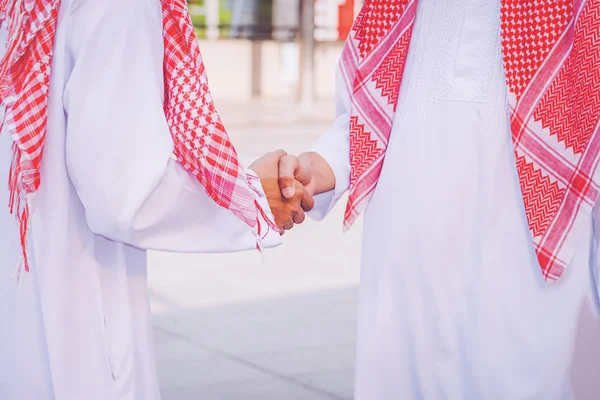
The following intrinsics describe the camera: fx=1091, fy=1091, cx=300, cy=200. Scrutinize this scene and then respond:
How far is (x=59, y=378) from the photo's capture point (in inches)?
79.7

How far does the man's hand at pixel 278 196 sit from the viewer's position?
262 cm

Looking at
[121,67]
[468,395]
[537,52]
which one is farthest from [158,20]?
[468,395]

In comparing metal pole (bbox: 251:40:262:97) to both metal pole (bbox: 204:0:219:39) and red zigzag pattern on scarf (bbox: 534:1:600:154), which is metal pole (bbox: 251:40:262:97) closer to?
metal pole (bbox: 204:0:219:39)

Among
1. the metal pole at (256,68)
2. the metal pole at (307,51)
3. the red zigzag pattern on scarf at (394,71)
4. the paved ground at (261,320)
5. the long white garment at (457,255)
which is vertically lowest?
the metal pole at (256,68)

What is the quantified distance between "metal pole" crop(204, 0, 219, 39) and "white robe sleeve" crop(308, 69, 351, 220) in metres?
19.2

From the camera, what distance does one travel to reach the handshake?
8.61 ft

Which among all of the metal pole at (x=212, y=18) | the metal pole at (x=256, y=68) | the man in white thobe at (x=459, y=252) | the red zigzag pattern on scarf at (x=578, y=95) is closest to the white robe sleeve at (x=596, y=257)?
the man in white thobe at (x=459, y=252)

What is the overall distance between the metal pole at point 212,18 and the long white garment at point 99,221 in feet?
65.4

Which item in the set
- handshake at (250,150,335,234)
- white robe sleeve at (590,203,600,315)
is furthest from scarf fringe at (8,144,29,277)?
white robe sleeve at (590,203,600,315)

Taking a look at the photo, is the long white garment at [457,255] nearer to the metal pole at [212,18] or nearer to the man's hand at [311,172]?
the man's hand at [311,172]

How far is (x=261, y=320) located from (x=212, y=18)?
1767 centimetres

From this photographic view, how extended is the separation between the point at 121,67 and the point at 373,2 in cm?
96

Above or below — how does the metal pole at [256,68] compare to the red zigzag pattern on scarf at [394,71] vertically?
below

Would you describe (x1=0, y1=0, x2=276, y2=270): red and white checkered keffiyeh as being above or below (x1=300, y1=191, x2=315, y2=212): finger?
above
